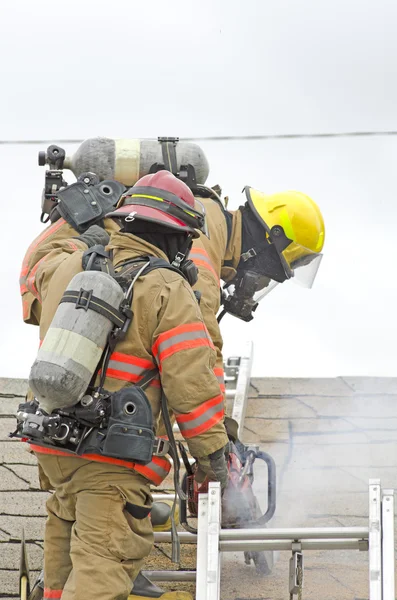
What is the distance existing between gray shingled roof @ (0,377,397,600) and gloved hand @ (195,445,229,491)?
0.76 metres

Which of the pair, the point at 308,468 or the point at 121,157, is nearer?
the point at 121,157

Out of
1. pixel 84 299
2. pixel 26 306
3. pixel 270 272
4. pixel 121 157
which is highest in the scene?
pixel 121 157

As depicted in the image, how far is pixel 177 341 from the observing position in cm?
464

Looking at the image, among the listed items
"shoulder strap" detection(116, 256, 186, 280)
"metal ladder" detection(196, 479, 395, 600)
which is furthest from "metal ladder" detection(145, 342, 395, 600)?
"shoulder strap" detection(116, 256, 186, 280)

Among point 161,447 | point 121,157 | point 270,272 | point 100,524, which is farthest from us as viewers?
point 270,272

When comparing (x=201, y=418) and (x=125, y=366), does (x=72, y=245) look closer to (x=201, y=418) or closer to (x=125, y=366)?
(x=125, y=366)

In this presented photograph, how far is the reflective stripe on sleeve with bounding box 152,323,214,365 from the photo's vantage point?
15.2ft

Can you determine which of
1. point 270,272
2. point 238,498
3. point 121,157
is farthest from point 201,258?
point 238,498

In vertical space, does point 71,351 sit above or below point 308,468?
below

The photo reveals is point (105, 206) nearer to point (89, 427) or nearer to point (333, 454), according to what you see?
point (89, 427)

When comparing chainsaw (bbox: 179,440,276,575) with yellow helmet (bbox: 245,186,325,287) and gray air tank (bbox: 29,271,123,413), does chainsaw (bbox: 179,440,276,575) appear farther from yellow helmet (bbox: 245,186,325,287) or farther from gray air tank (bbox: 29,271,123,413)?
yellow helmet (bbox: 245,186,325,287)

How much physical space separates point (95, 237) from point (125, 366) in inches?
42.1

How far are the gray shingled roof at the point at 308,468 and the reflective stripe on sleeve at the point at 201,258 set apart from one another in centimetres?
127

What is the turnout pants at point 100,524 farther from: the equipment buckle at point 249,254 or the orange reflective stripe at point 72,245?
the equipment buckle at point 249,254
